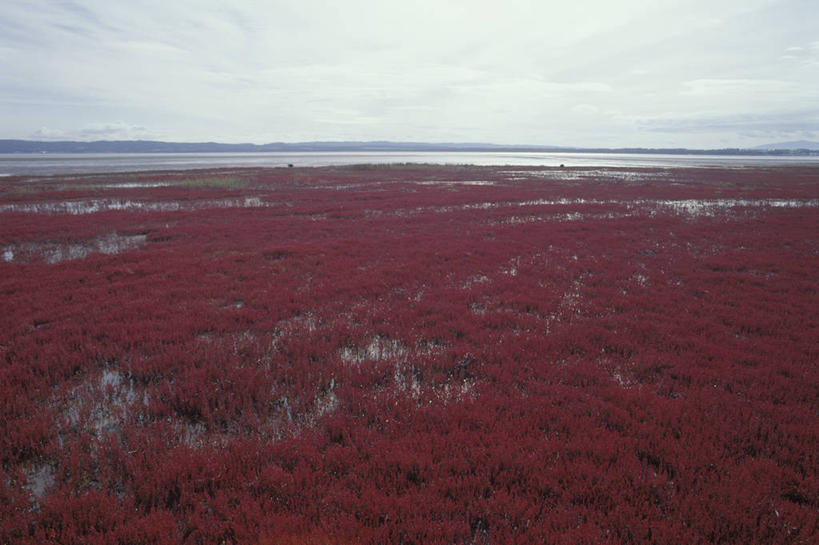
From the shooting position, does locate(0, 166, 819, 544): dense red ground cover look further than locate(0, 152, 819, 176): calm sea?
No

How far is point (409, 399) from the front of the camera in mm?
6043

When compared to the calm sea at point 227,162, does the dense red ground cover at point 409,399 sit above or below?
below

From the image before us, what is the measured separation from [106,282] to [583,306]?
13998 millimetres

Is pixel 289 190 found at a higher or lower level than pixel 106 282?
higher

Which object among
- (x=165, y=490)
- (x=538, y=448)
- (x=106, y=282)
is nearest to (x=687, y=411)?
(x=538, y=448)

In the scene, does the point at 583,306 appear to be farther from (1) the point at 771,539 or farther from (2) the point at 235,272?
(2) the point at 235,272

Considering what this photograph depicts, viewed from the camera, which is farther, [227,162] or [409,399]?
[227,162]

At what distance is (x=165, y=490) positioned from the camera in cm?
421

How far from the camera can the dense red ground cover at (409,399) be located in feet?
12.8

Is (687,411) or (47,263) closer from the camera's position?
(687,411)

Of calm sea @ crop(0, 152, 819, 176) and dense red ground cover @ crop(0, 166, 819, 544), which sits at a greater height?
calm sea @ crop(0, 152, 819, 176)

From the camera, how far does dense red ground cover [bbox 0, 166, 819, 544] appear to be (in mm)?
3895

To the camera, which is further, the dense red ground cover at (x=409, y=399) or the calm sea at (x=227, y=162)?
the calm sea at (x=227, y=162)

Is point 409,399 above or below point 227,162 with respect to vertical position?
below
